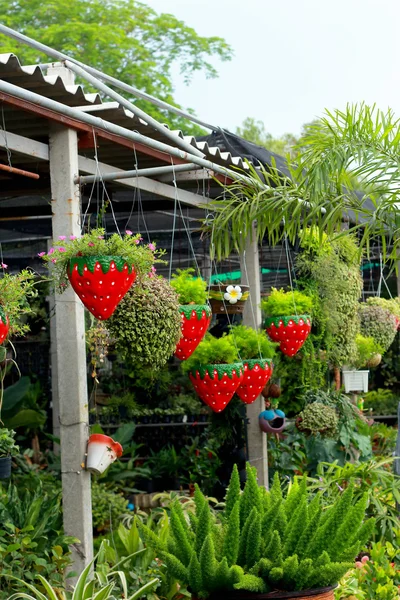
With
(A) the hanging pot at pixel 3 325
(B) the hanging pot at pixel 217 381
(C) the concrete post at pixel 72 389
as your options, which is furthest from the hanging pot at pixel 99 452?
(A) the hanging pot at pixel 3 325

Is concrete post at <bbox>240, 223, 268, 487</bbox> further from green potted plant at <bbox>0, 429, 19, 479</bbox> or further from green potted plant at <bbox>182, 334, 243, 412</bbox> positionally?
green potted plant at <bbox>0, 429, 19, 479</bbox>

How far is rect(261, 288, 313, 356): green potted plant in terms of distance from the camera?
7.50 meters

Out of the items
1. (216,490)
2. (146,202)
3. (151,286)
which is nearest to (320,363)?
(216,490)

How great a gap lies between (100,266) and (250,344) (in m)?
2.43

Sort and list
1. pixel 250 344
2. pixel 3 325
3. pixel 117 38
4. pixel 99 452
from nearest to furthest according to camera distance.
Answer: pixel 3 325, pixel 99 452, pixel 250 344, pixel 117 38

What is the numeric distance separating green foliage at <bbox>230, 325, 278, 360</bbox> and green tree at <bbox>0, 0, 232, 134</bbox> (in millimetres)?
13321

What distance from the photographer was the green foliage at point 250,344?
6898 mm

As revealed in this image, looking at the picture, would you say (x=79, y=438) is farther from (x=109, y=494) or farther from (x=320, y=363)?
(x=320, y=363)

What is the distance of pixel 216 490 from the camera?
816 cm

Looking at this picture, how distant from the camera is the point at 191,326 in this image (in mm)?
5758

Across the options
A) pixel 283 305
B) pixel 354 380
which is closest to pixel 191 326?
pixel 283 305

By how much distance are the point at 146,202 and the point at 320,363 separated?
2124 millimetres

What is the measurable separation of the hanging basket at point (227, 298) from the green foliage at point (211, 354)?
2.38 ft

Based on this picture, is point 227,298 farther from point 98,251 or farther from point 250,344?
point 98,251
